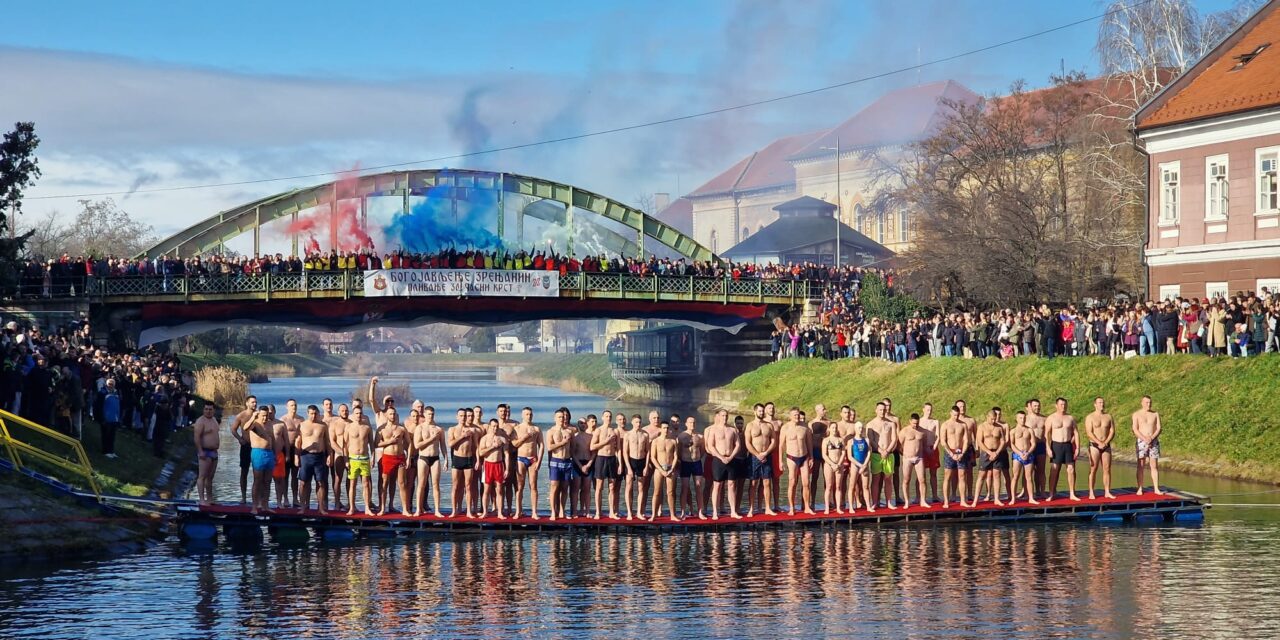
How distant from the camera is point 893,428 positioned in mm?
29125

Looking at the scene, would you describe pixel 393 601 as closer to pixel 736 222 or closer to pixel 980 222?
pixel 980 222

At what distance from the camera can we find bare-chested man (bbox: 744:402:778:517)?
28688mm

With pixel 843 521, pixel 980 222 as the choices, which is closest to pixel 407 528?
pixel 843 521

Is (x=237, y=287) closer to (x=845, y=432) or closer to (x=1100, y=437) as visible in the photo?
(x=845, y=432)

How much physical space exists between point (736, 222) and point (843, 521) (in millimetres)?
133626

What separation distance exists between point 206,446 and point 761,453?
10.3 meters

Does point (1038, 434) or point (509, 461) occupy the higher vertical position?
point (1038, 434)

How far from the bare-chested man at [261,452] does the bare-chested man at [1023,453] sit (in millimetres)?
14224

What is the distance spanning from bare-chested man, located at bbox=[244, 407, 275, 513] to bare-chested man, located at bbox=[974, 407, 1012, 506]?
13.6 metres

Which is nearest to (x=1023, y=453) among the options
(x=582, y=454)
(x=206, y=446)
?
(x=582, y=454)

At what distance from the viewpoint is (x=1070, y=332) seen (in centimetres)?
4678

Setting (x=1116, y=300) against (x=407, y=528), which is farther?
(x=1116, y=300)

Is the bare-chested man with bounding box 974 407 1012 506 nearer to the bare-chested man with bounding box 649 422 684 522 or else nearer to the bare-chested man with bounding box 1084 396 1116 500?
the bare-chested man with bounding box 1084 396 1116 500

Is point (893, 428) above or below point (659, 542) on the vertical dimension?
above
